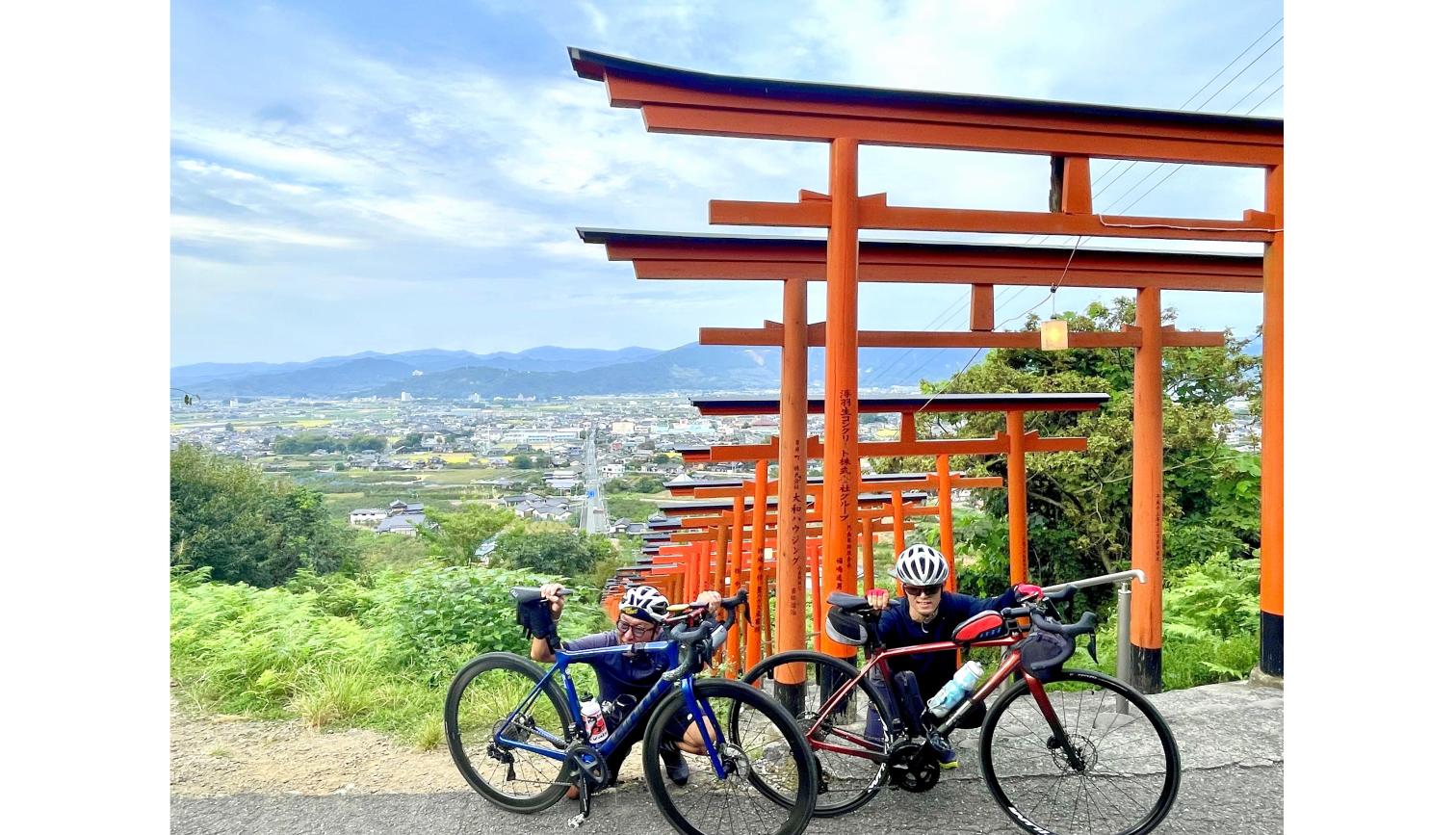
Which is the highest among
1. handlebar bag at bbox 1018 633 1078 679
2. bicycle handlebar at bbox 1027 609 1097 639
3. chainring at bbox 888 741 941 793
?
bicycle handlebar at bbox 1027 609 1097 639

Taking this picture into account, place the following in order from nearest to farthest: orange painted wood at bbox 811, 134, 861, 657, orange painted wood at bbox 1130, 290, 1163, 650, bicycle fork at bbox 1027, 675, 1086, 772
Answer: bicycle fork at bbox 1027, 675, 1086, 772 → orange painted wood at bbox 811, 134, 861, 657 → orange painted wood at bbox 1130, 290, 1163, 650

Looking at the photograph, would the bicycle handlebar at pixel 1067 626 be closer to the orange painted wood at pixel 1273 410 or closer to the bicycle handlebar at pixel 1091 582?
the bicycle handlebar at pixel 1091 582

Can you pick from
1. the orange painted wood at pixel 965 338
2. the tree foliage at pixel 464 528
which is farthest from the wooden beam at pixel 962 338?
the tree foliage at pixel 464 528

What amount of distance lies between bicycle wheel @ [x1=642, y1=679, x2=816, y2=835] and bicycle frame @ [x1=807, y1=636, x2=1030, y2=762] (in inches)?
10.5

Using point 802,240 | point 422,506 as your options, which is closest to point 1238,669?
point 802,240

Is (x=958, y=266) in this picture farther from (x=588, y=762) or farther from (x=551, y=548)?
(x=551, y=548)

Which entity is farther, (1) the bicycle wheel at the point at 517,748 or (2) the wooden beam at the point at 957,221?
(2) the wooden beam at the point at 957,221

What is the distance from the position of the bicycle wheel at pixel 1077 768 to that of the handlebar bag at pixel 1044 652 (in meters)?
0.09

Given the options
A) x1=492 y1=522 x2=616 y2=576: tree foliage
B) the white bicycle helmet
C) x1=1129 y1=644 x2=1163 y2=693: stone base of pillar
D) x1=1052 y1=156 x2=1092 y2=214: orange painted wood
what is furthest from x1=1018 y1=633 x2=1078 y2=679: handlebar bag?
x1=492 y1=522 x2=616 y2=576: tree foliage

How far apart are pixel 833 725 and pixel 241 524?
34.5 meters

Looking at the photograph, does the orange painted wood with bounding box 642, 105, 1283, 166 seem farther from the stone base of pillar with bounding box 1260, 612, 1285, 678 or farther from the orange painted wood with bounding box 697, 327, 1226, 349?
the stone base of pillar with bounding box 1260, 612, 1285, 678

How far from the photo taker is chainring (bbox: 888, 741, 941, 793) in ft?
12.5

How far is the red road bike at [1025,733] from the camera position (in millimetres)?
3547

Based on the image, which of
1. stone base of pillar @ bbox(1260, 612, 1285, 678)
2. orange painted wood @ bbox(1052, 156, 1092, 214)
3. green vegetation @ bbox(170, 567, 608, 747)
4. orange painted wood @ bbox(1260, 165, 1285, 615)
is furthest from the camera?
stone base of pillar @ bbox(1260, 612, 1285, 678)
